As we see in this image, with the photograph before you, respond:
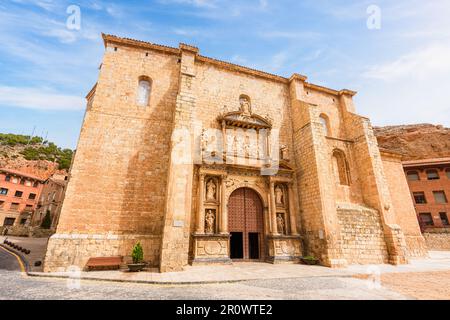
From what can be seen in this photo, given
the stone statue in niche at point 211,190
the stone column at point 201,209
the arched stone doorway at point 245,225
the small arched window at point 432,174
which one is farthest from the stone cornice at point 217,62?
the small arched window at point 432,174

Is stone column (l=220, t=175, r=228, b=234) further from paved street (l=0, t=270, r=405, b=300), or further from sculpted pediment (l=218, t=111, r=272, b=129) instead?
paved street (l=0, t=270, r=405, b=300)

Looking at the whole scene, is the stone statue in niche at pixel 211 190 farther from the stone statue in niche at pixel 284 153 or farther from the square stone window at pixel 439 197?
the square stone window at pixel 439 197

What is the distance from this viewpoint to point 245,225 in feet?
37.0

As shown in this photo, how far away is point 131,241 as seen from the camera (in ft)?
29.1

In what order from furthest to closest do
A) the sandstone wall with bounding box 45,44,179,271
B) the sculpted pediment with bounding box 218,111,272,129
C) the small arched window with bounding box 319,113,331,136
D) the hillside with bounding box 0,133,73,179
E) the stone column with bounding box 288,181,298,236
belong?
the hillside with bounding box 0,133,73,179
the small arched window with bounding box 319,113,331,136
the sculpted pediment with bounding box 218,111,272,129
the stone column with bounding box 288,181,298,236
the sandstone wall with bounding box 45,44,179,271

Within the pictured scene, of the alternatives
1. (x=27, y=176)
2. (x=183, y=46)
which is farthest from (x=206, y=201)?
(x=27, y=176)

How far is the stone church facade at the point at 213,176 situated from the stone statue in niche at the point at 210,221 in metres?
0.06

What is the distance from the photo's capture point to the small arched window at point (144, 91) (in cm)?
1139

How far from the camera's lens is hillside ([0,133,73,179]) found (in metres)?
43.9

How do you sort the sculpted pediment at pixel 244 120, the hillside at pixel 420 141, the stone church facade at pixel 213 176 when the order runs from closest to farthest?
the stone church facade at pixel 213 176 < the sculpted pediment at pixel 244 120 < the hillside at pixel 420 141

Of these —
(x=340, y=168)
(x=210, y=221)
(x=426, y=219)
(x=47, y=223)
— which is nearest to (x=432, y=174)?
(x=426, y=219)

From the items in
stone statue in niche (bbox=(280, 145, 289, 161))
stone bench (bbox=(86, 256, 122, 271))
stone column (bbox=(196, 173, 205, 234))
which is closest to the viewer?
stone bench (bbox=(86, 256, 122, 271))

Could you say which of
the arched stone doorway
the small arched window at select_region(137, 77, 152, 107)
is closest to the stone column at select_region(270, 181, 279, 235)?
the arched stone doorway

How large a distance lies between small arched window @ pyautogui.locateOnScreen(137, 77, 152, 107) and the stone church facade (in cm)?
7
